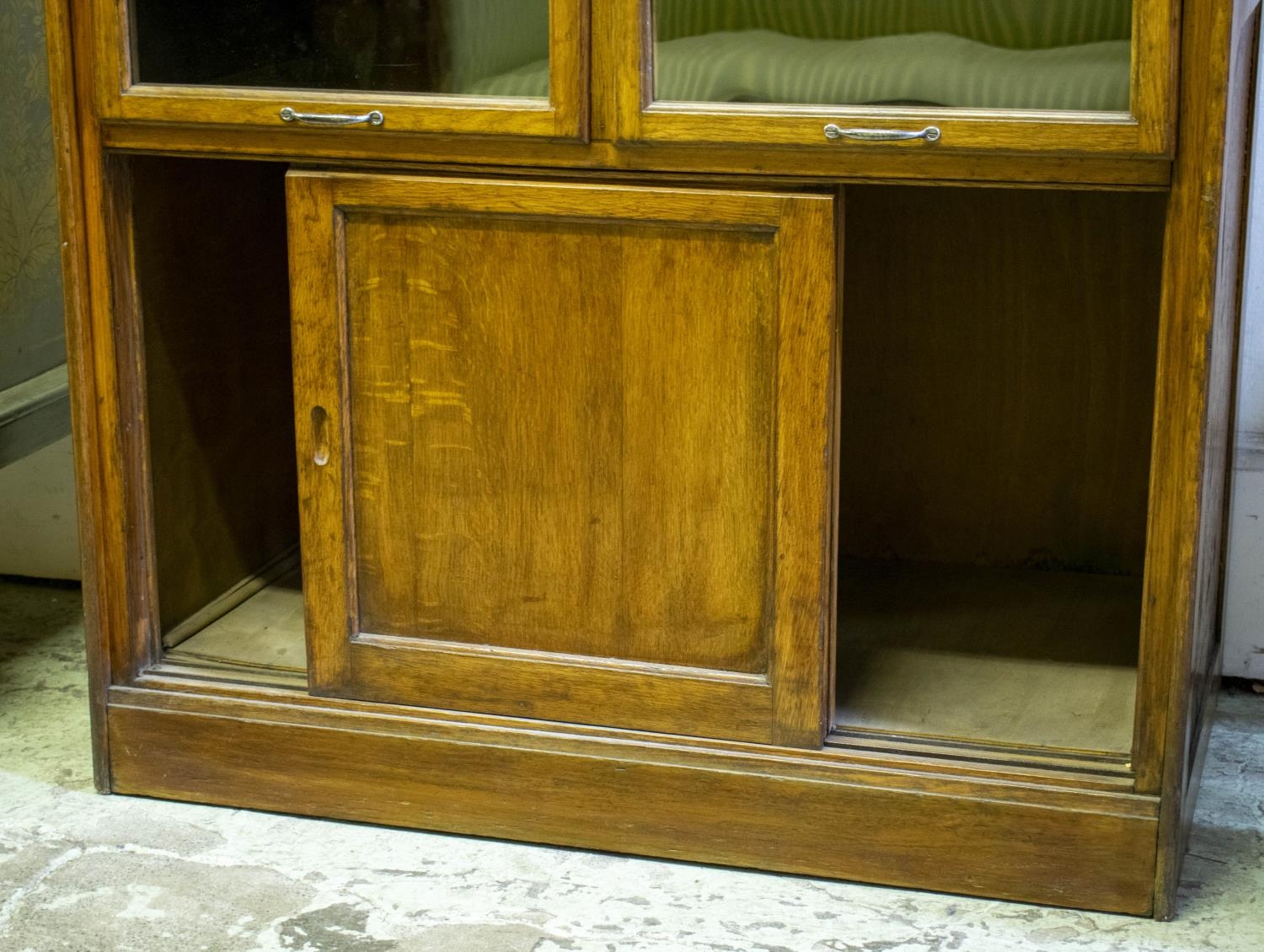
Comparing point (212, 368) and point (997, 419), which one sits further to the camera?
point (997, 419)

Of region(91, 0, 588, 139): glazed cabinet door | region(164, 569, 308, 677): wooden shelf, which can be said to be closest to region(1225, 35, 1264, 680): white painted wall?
region(91, 0, 588, 139): glazed cabinet door

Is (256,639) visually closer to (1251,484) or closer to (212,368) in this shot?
(212,368)

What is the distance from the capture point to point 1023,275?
8.38 feet

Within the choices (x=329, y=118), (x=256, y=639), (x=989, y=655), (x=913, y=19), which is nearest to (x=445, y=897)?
(x=256, y=639)

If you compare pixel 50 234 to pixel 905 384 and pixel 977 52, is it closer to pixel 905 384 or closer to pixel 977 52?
pixel 905 384

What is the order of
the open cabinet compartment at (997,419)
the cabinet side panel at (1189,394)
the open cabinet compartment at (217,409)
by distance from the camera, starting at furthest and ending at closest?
the open cabinet compartment at (997,419) → the open cabinet compartment at (217,409) → the cabinet side panel at (1189,394)

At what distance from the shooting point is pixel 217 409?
2.43 m

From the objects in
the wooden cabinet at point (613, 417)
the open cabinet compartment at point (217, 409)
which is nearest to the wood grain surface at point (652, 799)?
the wooden cabinet at point (613, 417)

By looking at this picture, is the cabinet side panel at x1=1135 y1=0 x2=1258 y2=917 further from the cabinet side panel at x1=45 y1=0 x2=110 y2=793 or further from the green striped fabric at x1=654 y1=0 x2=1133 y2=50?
the cabinet side panel at x1=45 y1=0 x2=110 y2=793

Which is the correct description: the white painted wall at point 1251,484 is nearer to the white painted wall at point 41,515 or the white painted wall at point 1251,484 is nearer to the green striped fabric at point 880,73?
the green striped fabric at point 880,73

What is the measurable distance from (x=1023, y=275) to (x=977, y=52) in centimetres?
82

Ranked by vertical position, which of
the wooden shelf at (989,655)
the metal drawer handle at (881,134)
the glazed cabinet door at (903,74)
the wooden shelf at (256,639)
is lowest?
the wooden shelf at (989,655)

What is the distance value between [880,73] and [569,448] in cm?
57

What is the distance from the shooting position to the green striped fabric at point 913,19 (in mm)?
1739
